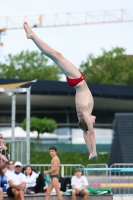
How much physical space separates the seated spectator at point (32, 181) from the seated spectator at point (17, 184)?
0.42m

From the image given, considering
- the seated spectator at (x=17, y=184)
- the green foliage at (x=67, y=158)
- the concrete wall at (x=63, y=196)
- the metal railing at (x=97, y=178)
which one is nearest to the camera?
the seated spectator at (x=17, y=184)

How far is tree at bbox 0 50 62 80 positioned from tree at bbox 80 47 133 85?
5.38m

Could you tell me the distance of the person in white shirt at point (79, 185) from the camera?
1761 centimetres

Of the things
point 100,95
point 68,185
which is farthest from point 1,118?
point 68,185

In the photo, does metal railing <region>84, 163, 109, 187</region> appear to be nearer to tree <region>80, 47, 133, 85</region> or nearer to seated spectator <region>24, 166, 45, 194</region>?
seated spectator <region>24, 166, 45, 194</region>

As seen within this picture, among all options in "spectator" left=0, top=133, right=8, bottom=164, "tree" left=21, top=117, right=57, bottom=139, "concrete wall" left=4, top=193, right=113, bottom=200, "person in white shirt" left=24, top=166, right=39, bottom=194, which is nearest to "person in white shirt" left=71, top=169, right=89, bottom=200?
"concrete wall" left=4, top=193, right=113, bottom=200

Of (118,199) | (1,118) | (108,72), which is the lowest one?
(118,199)

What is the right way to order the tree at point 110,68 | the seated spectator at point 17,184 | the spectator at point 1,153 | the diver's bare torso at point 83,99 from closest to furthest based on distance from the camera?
1. the diver's bare torso at point 83,99
2. the seated spectator at point 17,184
3. the spectator at point 1,153
4. the tree at point 110,68

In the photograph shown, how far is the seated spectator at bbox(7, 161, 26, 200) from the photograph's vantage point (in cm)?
1723

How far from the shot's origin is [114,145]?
27.4 meters

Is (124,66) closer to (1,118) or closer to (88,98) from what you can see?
(1,118)

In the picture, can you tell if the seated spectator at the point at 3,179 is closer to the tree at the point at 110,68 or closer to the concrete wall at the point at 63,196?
the concrete wall at the point at 63,196

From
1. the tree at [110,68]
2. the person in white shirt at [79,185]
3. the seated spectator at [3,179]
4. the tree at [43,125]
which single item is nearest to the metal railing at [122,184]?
the person in white shirt at [79,185]

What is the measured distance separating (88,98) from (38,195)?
7.09 meters
